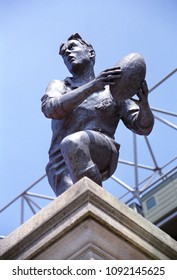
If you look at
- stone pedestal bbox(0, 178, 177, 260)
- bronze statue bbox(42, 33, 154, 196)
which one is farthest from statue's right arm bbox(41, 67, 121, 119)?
stone pedestal bbox(0, 178, 177, 260)

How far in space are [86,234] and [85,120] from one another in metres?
1.22

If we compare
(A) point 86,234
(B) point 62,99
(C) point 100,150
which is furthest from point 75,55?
(A) point 86,234

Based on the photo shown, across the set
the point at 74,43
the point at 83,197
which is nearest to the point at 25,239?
the point at 83,197

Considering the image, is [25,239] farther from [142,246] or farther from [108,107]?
[108,107]

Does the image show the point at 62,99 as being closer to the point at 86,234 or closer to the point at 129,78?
the point at 129,78

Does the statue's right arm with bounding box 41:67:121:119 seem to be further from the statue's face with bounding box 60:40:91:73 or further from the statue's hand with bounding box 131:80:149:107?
the statue's face with bounding box 60:40:91:73

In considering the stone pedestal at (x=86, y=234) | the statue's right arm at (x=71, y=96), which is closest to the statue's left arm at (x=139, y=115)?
the statue's right arm at (x=71, y=96)

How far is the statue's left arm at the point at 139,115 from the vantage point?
395cm

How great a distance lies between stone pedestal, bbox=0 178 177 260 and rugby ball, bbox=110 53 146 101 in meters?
0.88

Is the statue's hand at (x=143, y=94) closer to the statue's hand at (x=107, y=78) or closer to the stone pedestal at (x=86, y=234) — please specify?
the statue's hand at (x=107, y=78)

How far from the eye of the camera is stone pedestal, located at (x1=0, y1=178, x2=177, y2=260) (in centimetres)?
284

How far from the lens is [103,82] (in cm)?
371

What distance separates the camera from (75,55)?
14.4ft
